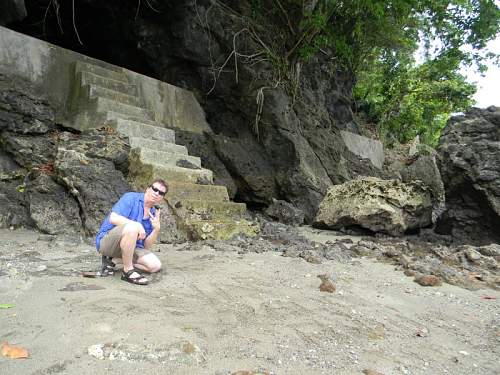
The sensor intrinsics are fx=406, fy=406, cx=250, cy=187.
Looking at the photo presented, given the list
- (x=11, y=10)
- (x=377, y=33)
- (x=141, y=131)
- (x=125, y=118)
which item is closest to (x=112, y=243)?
(x=141, y=131)

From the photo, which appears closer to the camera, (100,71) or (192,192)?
(192,192)

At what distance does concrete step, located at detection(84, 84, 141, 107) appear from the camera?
6359mm

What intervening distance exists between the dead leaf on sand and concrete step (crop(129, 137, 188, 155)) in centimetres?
420

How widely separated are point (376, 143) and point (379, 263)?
27.1 feet

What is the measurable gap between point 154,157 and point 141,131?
2.18 ft

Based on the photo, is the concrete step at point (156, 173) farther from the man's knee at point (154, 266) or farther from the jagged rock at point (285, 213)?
the man's knee at point (154, 266)

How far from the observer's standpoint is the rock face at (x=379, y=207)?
20.9ft

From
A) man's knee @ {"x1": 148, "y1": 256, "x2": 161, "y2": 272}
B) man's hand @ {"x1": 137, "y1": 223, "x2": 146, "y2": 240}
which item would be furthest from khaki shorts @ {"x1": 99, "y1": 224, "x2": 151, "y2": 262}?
man's knee @ {"x1": 148, "y1": 256, "x2": 161, "y2": 272}

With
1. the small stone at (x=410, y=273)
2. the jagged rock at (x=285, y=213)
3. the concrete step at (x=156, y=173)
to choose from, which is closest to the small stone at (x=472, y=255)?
the small stone at (x=410, y=273)

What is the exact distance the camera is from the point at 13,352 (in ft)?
6.13

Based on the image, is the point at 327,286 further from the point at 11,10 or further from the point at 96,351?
the point at 11,10

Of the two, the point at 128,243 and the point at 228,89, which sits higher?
the point at 228,89

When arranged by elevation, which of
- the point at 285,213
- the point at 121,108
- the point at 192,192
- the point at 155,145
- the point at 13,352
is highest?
the point at 121,108

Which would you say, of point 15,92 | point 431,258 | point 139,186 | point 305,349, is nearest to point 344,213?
point 431,258
